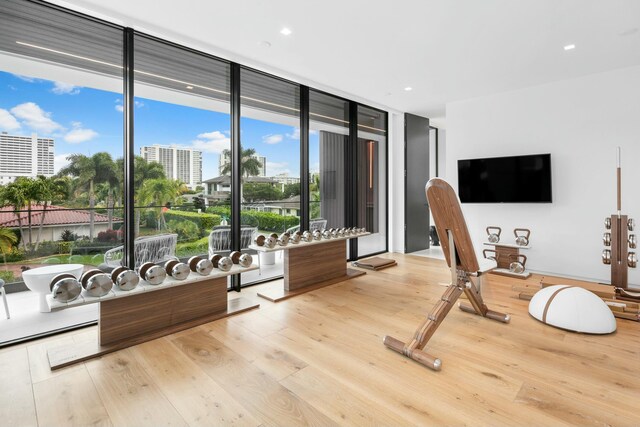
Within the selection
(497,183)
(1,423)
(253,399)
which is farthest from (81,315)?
(497,183)

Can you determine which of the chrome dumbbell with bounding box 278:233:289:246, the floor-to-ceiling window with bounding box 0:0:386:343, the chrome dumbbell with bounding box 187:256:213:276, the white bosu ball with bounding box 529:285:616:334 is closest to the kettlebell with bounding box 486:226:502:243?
the white bosu ball with bounding box 529:285:616:334

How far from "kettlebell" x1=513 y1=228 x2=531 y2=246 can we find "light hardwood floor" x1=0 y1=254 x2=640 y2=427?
1733 millimetres

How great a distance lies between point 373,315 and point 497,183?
3.16 metres

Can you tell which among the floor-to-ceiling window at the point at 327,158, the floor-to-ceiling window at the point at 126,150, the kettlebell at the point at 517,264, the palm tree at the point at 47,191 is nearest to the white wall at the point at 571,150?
the kettlebell at the point at 517,264

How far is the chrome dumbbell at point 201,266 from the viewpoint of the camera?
2783 mm

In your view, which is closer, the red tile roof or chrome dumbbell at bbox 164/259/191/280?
the red tile roof

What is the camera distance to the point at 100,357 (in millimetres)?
2211

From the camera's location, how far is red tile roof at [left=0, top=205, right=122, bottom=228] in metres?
2.43

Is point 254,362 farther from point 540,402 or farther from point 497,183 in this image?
point 497,183

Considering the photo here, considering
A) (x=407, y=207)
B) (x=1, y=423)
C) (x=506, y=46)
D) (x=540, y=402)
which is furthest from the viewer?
(x=407, y=207)

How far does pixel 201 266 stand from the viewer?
2.78 m

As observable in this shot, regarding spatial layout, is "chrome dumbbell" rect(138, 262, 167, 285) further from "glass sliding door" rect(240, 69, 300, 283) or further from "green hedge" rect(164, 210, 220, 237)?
"glass sliding door" rect(240, 69, 300, 283)

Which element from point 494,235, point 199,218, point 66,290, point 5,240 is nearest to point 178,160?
point 199,218

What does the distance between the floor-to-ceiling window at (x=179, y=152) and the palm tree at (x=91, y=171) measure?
8.6 inches
